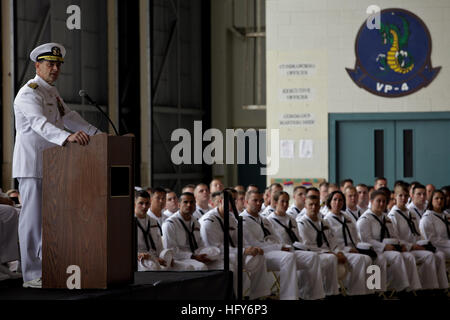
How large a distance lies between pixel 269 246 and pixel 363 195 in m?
2.92

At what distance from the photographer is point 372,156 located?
13477 mm

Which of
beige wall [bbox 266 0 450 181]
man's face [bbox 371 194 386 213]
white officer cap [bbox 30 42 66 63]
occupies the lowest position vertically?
man's face [bbox 371 194 386 213]

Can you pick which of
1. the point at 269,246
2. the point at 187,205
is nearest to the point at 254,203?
the point at 269,246

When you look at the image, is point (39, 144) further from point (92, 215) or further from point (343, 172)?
point (343, 172)

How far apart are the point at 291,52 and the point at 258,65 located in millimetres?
4697

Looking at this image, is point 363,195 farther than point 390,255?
Yes

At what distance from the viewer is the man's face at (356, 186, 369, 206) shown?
11375mm

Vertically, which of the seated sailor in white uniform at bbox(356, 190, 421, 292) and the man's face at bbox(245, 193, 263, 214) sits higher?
the man's face at bbox(245, 193, 263, 214)

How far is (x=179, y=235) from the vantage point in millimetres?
8305

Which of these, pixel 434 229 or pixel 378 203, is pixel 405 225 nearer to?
pixel 434 229

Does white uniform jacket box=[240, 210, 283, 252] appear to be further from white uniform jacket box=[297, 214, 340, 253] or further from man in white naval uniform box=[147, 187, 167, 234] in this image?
man in white naval uniform box=[147, 187, 167, 234]

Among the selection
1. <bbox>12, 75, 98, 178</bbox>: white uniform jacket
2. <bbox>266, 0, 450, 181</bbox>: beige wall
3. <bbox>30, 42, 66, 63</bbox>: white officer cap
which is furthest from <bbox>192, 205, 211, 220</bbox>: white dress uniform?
<bbox>30, 42, 66, 63</bbox>: white officer cap

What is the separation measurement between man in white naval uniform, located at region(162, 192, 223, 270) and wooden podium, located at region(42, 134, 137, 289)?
3404mm

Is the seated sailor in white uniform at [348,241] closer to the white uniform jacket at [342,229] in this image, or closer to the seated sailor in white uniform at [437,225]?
the white uniform jacket at [342,229]
